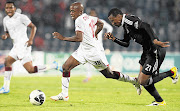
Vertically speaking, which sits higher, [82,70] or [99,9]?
[99,9]

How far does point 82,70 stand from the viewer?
16.5 metres

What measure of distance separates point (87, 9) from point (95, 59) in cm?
1221

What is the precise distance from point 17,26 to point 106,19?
9757 mm

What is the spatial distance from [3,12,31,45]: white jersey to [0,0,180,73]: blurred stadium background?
7142 mm

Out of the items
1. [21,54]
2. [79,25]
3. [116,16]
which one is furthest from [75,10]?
[21,54]

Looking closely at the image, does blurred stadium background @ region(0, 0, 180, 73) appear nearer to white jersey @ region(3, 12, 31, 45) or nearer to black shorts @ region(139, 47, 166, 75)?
white jersey @ region(3, 12, 31, 45)

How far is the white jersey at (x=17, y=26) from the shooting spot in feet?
28.9

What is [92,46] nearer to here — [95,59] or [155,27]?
[95,59]

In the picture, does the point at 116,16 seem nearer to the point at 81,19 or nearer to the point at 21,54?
the point at 81,19

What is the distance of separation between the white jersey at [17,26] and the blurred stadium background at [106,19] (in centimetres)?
714

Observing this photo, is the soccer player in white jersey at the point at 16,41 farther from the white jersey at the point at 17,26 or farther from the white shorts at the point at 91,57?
the white shorts at the point at 91,57

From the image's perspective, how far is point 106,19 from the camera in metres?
18.1

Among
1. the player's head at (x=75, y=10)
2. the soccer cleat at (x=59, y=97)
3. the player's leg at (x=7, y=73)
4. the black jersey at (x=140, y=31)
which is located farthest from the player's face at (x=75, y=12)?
the player's leg at (x=7, y=73)

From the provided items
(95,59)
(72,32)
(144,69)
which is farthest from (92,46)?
(72,32)
